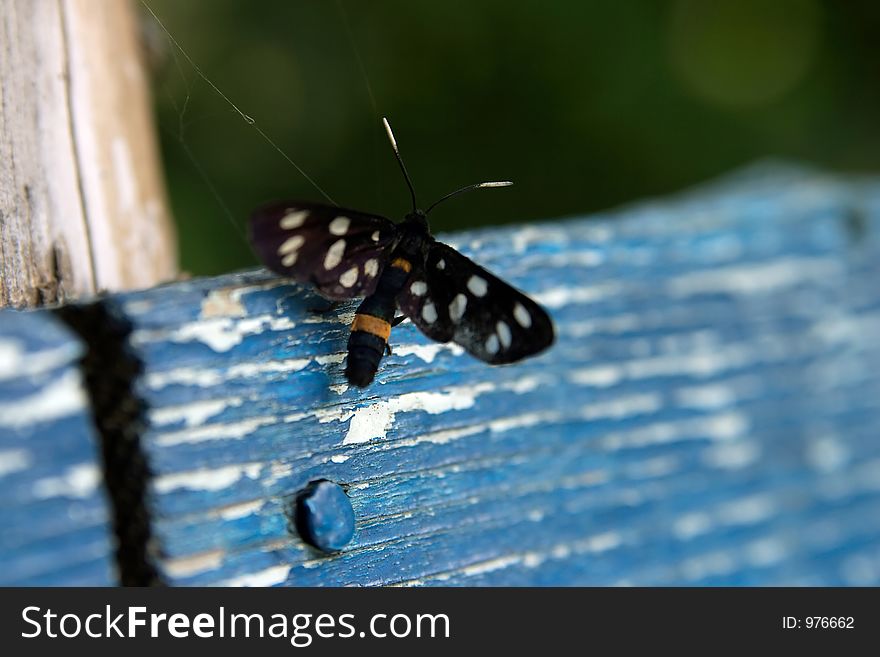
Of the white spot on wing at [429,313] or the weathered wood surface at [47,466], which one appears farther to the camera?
the white spot on wing at [429,313]

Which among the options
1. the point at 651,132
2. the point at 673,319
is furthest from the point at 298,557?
the point at 651,132

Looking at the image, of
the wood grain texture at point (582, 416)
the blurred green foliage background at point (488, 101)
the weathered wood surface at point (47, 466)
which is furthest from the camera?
the blurred green foliage background at point (488, 101)

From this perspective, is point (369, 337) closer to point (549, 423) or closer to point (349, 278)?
point (349, 278)

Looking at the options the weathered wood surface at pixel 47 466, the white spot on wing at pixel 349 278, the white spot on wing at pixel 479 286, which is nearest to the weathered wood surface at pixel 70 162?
the weathered wood surface at pixel 47 466

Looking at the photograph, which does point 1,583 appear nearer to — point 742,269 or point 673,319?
point 673,319

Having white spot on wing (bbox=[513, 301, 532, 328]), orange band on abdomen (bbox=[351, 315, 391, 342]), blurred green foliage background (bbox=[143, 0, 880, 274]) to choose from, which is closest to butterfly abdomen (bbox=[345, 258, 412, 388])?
orange band on abdomen (bbox=[351, 315, 391, 342])

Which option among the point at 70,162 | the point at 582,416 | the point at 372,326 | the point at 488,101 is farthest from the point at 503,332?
the point at 488,101

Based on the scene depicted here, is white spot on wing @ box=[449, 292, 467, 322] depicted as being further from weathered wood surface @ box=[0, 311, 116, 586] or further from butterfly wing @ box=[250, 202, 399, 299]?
weathered wood surface @ box=[0, 311, 116, 586]

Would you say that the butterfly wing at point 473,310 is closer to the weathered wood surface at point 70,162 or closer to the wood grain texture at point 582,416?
the wood grain texture at point 582,416
